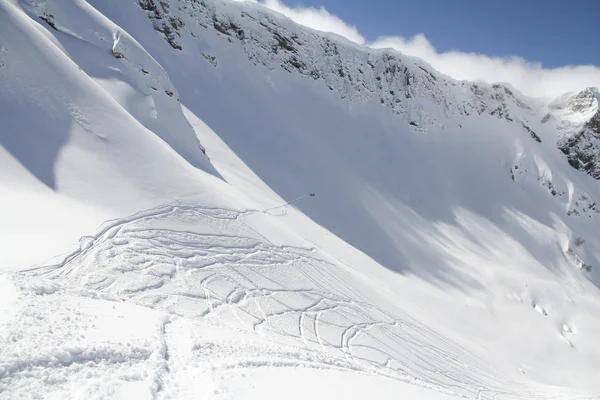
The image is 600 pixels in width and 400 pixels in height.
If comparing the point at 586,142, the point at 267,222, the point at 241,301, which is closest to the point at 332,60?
the point at 267,222

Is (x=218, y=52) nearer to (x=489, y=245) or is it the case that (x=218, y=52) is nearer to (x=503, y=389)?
(x=489, y=245)

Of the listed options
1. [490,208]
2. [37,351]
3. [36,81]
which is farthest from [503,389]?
[490,208]

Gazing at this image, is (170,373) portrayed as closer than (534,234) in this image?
Yes

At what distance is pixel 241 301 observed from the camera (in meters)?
10.4

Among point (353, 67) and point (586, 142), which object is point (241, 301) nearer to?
point (353, 67)

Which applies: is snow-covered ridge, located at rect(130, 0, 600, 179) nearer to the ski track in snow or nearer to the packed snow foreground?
the packed snow foreground

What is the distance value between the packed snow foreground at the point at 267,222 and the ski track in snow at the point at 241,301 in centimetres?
7

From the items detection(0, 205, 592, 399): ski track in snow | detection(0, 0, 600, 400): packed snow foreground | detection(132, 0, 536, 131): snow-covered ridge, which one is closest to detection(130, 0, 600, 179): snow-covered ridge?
detection(132, 0, 536, 131): snow-covered ridge

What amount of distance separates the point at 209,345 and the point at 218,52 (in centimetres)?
3337

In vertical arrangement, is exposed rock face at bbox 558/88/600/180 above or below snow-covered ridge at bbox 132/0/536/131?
above

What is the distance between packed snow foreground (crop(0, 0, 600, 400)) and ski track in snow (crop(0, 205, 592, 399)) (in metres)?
0.07

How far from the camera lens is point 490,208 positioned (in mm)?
40375

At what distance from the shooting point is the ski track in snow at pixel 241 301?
643cm

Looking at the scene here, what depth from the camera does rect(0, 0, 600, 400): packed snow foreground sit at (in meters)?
6.22
